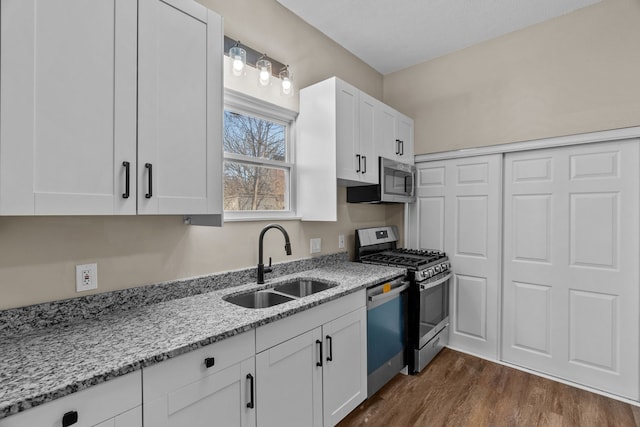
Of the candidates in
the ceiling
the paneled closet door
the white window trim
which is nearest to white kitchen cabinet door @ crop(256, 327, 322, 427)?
the white window trim

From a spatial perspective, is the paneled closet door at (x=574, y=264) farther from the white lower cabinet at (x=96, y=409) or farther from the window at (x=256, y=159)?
the white lower cabinet at (x=96, y=409)

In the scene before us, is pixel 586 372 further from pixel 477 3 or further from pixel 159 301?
pixel 159 301

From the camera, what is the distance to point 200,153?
5.00 feet

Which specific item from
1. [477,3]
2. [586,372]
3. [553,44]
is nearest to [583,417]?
[586,372]

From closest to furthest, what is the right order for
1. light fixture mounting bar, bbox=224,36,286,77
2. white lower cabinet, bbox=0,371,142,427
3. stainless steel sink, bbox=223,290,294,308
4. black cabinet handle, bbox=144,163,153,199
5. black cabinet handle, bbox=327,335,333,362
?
white lower cabinet, bbox=0,371,142,427 < black cabinet handle, bbox=144,163,153,199 < black cabinet handle, bbox=327,335,333,362 < stainless steel sink, bbox=223,290,294,308 < light fixture mounting bar, bbox=224,36,286,77

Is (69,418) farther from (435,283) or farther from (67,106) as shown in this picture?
(435,283)

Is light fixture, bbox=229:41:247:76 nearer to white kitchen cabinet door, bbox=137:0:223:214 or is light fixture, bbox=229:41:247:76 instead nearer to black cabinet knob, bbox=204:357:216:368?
white kitchen cabinet door, bbox=137:0:223:214

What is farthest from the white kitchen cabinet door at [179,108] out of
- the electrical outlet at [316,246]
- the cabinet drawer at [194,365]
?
the electrical outlet at [316,246]

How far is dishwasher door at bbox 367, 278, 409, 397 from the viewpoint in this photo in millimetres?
2209

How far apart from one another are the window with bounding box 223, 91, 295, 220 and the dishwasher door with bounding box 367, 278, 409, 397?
95cm

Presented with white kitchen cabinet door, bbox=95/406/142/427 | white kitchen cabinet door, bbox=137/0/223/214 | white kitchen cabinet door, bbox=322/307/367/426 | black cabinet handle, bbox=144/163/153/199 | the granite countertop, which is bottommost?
white kitchen cabinet door, bbox=322/307/367/426

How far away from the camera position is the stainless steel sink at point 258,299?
75.8 inches

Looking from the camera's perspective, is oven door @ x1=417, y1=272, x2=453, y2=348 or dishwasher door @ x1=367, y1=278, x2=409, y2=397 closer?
dishwasher door @ x1=367, y1=278, x2=409, y2=397

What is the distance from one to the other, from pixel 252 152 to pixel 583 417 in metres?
2.95
